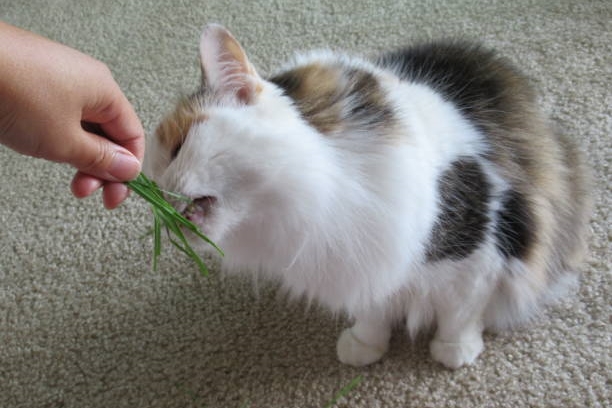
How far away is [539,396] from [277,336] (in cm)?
49

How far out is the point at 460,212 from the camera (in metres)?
0.80

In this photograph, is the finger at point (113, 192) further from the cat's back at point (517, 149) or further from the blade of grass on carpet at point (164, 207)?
the cat's back at point (517, 149)

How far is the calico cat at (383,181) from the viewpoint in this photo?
71 centimetres

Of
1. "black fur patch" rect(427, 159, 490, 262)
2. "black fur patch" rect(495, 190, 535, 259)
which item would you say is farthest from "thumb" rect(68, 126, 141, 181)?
"black fur patch" rect(495, 190, 535, 259)

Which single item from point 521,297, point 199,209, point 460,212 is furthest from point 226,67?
point 521,297

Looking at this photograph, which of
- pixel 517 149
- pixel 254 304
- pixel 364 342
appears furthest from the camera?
pixel 254 304

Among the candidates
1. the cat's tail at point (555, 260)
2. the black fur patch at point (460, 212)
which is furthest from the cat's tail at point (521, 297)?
the black fur patch at point (460, 212)

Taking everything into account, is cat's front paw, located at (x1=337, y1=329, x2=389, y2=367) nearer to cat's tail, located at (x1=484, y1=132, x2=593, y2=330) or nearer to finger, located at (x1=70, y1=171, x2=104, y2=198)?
cat's tail, located at (x1=484, y1=132, x2=593, y2=330)

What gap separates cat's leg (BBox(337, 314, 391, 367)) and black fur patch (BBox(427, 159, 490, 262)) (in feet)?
0.80

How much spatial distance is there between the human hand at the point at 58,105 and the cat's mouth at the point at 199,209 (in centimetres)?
10

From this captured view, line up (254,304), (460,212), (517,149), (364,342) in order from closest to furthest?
(460,212), (517,149), (364,342), (254,304)

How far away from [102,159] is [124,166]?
0.09 feet

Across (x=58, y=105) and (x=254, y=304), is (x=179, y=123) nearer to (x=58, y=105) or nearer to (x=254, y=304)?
(x=58, y=105)

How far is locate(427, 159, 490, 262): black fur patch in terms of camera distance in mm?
799
